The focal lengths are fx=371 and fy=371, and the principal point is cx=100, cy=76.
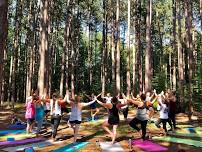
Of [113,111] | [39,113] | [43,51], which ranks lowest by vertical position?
[39,113]

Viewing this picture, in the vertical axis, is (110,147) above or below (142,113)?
below

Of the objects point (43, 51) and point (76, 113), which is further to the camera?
point (43, 51)

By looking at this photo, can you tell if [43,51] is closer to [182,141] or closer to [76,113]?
[76,113]

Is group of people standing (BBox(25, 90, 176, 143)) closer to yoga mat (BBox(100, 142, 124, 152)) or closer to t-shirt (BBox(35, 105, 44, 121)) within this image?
t-shirt (BBox(35, 105, 44, 121))

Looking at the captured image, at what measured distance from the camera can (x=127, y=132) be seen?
60.1ft

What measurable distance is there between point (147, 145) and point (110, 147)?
5.37 feet

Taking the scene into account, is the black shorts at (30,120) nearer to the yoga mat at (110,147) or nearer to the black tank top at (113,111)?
the yoga mat at (110,147)

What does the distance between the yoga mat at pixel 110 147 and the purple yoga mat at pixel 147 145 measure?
88 cm

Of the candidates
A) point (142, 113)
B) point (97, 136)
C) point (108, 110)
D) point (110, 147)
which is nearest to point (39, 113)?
point (97, 136)

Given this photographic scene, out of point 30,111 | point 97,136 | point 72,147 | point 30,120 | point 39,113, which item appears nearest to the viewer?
point 72,147

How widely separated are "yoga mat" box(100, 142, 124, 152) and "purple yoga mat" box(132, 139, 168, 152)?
88 cm

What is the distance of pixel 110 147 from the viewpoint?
14211 mm

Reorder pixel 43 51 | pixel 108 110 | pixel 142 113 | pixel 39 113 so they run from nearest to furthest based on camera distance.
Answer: pixel 108 110, pixel 142 113, pixel 39 113, pixel 43 51

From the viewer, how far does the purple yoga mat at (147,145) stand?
14.2 m
